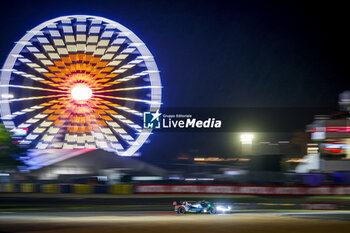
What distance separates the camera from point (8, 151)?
30.0 m

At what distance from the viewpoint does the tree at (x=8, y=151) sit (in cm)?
2959

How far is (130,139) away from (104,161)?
9.36 meters

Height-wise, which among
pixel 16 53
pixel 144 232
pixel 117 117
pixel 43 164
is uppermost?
pixel 16 53

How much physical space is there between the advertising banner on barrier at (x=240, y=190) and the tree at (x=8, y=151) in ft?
24.6

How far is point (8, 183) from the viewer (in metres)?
33.8

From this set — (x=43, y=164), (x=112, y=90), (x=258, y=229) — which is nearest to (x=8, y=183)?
(x=43, y=164)

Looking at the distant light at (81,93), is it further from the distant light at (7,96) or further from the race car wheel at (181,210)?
the race car wheel at (181,210)

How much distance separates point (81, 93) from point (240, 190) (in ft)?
36.7

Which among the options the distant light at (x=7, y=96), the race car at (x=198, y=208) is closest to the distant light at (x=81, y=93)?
the distant light at (x=7, y=96)

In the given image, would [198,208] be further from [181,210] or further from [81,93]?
[81,93]

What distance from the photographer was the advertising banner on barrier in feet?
96.4

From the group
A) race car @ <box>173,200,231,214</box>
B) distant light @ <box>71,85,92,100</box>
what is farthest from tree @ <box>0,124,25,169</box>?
race car @ <box>173,200,231,214</box>

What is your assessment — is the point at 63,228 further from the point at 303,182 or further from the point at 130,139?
the point at 303,182

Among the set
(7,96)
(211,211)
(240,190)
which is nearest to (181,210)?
(211,211)
